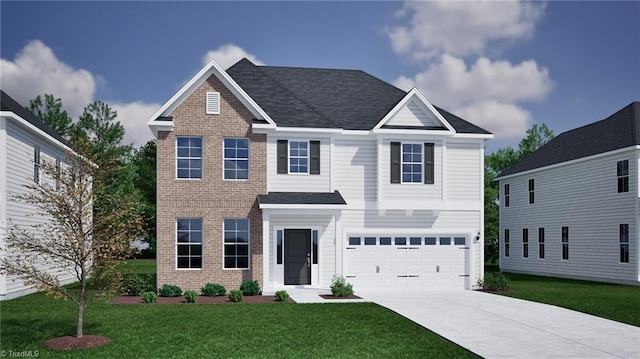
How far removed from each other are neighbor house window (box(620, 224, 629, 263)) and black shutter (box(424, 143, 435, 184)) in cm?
1089

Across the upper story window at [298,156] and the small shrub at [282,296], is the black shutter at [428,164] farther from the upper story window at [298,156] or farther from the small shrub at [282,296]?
the small shrub at [282,296]

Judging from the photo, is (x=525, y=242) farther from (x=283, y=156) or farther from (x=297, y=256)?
(x=283, y=156)

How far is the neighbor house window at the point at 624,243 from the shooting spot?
30.4 metres

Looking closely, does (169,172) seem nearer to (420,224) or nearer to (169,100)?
(169,100)

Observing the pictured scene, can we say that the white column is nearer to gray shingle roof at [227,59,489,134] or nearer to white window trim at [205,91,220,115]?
gray shingle roof at [227,59,489,134]

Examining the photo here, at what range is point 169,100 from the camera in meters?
24.0

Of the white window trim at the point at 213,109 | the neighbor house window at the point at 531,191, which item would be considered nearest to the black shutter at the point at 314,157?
the white window trim at the point at 213,109

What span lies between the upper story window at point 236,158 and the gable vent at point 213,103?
113 centimetres

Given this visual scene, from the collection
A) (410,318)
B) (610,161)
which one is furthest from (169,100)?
(610,161)

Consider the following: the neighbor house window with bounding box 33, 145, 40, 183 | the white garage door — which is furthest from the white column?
the neighbor house window with bounding box 33, 145, 40, 183

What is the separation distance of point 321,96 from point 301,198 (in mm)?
6011

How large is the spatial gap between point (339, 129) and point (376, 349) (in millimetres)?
12728

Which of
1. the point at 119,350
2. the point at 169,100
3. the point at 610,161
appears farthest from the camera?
the point at 610,161

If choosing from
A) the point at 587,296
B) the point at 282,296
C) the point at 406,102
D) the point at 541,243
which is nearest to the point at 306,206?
the point at 282,296
